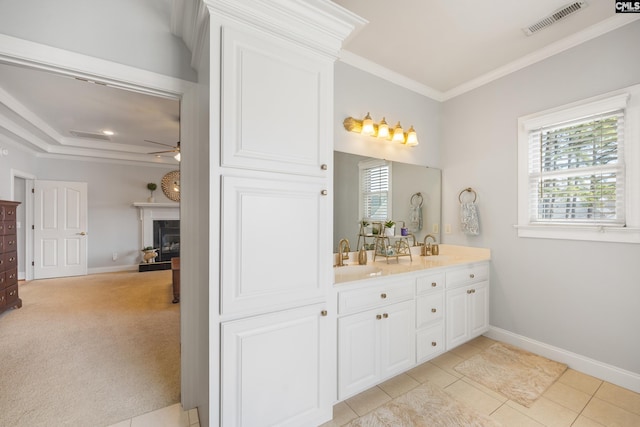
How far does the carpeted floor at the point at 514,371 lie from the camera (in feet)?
6.42

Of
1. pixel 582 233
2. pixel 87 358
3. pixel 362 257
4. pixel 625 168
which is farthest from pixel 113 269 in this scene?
pixel 625 168

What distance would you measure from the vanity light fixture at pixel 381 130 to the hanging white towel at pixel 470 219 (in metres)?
0.91

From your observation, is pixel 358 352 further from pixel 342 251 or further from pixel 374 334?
pixel 342 251

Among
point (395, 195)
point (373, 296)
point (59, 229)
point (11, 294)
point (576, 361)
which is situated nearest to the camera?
point (373, 296)

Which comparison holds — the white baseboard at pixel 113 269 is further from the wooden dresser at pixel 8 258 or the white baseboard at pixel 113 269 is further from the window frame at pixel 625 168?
the window frame at pixel 625 168

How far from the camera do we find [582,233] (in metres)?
2.21

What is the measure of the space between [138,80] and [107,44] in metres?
0.23

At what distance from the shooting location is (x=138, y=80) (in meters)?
1.58

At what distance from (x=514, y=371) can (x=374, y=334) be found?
4.52ft

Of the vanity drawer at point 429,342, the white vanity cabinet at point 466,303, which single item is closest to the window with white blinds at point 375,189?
the white vanity cabinet at point 466,303

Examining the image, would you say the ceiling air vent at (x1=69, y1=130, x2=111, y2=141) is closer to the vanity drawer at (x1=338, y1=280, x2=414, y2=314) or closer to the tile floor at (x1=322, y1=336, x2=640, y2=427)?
the vanity drawer at (x1=338, y1=280, x2=414, y2=314)

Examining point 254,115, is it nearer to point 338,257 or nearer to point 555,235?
point 338,257

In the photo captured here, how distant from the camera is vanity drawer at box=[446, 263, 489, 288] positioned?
240cm

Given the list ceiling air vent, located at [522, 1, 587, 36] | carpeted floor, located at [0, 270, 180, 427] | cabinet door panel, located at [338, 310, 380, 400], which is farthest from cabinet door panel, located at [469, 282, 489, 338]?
carpeted floor, located at [0, 270, 180, 427]
